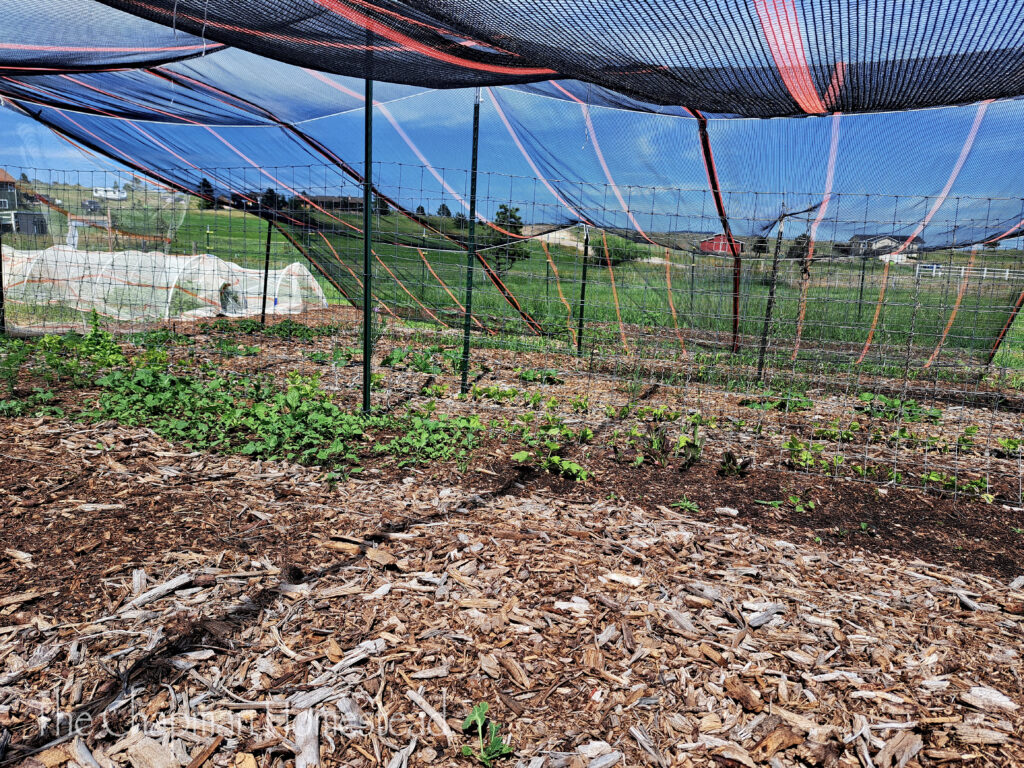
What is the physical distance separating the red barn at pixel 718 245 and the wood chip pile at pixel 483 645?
17.3 ft

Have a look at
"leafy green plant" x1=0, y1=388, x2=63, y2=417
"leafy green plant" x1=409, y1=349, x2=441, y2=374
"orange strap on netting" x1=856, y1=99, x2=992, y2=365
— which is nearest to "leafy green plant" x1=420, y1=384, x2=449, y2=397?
"leafy green plant" x1=409, y1=349, x2=441, y2=374

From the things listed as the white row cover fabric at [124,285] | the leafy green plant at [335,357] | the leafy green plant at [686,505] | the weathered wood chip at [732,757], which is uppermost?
the white row cover fabric at [124,285]

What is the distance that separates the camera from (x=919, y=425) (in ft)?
19.0

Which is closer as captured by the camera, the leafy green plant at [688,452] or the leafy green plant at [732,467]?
the leafy green plant at [732,467]

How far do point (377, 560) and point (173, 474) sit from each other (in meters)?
1.54

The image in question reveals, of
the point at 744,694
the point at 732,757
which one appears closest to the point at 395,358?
the point at 744,694

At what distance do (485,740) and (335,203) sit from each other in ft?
26.9

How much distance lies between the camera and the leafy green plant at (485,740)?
1.76 metres

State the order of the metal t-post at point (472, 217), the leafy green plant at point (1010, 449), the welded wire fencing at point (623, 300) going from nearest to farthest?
1. the leafy green plant at point (1010, 449)
2. the welded wire fencing at point (623, 300)
3. the metal t-post at point (472, 217)

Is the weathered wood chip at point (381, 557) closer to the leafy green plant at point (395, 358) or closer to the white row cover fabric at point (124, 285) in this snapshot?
the leafy green plant at point (395, 358)

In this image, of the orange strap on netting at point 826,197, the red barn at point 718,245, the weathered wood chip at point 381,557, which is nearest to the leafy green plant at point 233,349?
the weathered wood chip at point 381,557

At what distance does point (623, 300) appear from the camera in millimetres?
10984

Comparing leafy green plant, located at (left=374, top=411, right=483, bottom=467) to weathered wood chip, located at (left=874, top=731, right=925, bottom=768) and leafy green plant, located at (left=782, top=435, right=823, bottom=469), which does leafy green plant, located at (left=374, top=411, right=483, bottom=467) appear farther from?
weathered wood chip, located at (left=874, top=731, right=925, bottom=768)

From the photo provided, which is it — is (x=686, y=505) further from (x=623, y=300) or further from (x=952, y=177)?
(x=623, y=300)
